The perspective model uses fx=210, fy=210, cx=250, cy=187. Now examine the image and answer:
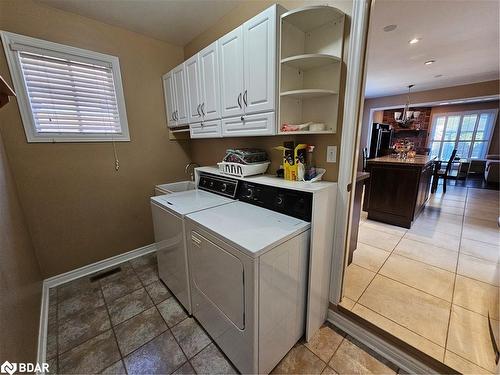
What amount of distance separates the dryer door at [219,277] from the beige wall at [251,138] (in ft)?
3.12

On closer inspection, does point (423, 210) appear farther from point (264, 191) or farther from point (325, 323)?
point (264, 191)

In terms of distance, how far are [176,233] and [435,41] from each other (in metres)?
4.02

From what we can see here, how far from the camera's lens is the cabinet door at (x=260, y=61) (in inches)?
54.7

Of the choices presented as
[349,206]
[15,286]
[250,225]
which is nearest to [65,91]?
[15,286]

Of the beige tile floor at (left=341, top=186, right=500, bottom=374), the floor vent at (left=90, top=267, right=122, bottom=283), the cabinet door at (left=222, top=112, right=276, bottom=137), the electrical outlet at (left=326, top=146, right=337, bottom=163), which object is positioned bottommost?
the floor vent at (left=90, top=267, right=122, bottom=283)

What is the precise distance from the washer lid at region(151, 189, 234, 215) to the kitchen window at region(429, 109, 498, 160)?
844cm

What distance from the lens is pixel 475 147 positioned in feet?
24.0

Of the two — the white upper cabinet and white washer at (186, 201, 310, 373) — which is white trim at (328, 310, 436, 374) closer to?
white washer at (186, 201, 310, 373)

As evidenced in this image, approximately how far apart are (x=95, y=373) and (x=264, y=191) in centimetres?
162

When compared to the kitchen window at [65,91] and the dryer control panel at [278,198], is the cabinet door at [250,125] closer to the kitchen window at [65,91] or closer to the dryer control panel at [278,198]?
the dryer control panel at [278,198]

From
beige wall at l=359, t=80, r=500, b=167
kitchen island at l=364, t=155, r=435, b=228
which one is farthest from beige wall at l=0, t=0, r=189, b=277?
beige wall at l=359, t=80, r=500, b=167

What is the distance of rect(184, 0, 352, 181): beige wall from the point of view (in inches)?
57.6

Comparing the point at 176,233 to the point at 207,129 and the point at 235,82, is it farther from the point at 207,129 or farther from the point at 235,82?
the point at 235,82

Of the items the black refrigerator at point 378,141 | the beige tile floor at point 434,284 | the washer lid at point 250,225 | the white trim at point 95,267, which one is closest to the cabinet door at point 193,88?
the washer lid at point 250,225
